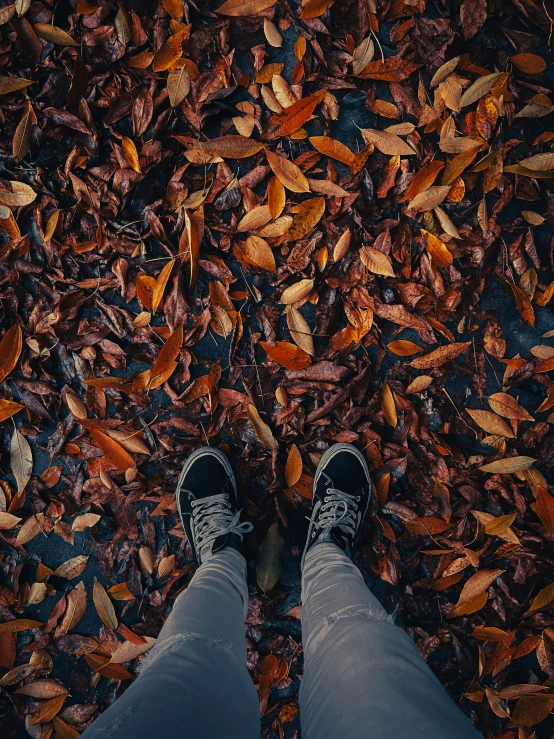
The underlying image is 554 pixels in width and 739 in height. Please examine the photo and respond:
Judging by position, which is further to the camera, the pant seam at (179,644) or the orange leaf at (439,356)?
the orange leaf at (439,356)

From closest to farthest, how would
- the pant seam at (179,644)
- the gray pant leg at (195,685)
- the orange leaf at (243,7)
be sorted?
the gray pant leg at (195,685) < the pant seam at (179,644) < the orange leaf at (243,7)

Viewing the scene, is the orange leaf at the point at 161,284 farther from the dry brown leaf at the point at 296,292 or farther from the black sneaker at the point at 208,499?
the black sneaker at the point at 208,499

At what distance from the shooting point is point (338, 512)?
134 centimetres

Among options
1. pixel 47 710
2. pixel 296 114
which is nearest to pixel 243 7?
pixel 296 114

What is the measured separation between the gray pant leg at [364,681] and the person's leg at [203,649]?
14 cm

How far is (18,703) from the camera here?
4.49 ft

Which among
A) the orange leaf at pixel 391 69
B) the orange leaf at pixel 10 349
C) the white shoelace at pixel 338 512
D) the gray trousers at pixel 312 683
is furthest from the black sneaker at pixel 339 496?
the orange leaf at pixel 391 69

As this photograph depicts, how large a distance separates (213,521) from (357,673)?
0.66 meters

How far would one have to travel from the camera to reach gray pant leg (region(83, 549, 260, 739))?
0.65 meters

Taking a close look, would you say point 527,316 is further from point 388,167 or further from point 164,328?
point 164,328

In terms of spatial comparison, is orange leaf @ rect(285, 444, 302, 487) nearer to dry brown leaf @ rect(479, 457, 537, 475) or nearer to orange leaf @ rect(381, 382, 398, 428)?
orange leaf @ rect(381, 382, 398, 428)

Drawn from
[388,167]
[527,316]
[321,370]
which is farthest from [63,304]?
[527,316]

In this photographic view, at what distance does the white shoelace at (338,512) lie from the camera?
132 centimetres

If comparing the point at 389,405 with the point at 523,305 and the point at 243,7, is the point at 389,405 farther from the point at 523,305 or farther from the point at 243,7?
the point at 243,7
